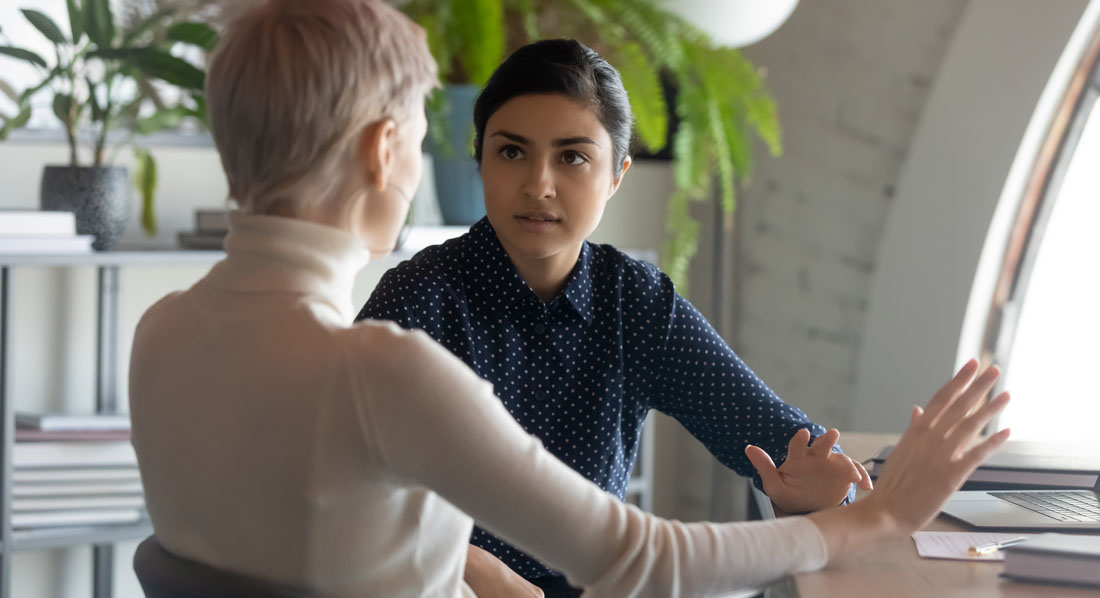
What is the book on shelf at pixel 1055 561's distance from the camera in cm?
102

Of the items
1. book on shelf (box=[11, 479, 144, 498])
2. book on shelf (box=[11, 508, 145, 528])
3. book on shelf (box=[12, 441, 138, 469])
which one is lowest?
book on shelf (box=[11, 508, 145, 528])

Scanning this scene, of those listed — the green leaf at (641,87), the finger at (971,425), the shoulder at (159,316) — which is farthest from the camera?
the green leaf at (641,87)

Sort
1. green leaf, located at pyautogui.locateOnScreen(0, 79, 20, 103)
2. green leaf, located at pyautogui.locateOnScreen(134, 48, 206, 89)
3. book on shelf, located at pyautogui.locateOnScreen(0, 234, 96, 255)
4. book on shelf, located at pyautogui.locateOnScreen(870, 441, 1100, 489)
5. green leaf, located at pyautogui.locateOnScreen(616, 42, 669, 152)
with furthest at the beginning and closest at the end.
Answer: green leaf, located at pyautogui.locateOnScreen(616, 42, 669, 152) → green leaf, located at pyautogui.locateOnScreen(0, 79, 20, 103) → green leaf, located at pyautogui.locateOnScreen(134, 48, 206, 89) → book on shelf, located at pyautogui.locateOnScreen(0, 234, 96, 255) → book on shelf, located at pyautogui.locateOnScreen(870, 441, 1100, 489)

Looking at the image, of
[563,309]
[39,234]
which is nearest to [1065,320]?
[563,309]

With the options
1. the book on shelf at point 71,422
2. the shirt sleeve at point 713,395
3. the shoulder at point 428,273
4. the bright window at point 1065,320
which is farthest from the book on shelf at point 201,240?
the bright window at point 1065,320

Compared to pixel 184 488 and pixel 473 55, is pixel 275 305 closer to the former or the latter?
pixel 184 488

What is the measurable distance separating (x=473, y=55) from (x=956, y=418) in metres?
1.59

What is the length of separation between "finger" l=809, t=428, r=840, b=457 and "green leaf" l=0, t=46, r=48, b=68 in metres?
1.68

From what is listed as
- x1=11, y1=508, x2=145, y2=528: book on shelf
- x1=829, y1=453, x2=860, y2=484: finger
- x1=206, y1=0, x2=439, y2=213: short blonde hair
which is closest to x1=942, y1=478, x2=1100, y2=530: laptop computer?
x1=829, y1=453, x2=860, y2=484: finger

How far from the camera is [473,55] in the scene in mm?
2377

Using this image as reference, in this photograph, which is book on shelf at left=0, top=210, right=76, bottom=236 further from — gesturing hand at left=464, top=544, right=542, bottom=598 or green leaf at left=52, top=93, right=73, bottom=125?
gesturing hand at left=464, top=544, right=542, bottom=598

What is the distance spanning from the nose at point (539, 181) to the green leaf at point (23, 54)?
1.22 m

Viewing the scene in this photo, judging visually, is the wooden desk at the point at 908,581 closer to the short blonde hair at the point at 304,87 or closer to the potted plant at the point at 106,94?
the short blonde hair at the point at 304,87

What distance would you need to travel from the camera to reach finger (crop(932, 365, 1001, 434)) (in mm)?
1017
